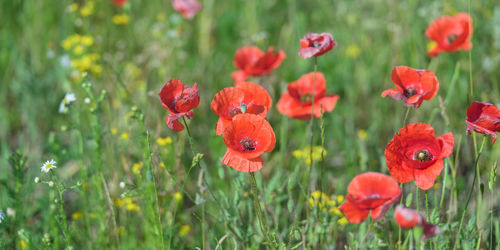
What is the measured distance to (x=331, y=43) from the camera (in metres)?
1.69

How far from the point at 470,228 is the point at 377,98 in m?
1.61

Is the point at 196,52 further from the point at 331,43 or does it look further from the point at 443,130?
the point at 331,43

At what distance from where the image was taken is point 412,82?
5.34ft

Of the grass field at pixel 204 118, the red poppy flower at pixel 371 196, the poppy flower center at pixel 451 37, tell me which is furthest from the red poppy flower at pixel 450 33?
the red poppy flower at pixel 371 196

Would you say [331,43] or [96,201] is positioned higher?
[331,43]

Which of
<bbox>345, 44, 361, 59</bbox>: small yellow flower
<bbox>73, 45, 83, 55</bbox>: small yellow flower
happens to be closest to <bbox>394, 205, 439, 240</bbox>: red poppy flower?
<bbox>345, 44, 361, 59</bbox>: small yellow flower

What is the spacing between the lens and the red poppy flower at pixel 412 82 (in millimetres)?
1553

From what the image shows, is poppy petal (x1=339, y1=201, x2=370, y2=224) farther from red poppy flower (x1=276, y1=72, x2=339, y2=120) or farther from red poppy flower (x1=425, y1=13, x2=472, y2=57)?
red poppy flower (x1=425, y1=13, x2=472, y2=57)

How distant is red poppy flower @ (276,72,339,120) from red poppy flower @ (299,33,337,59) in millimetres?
288

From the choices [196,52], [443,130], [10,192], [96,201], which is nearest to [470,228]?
[443,130]

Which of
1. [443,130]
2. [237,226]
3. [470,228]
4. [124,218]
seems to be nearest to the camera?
[470,228]

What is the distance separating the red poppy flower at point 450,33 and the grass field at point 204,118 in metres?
0.19

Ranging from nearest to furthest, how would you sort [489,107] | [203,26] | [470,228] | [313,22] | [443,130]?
[489,107], [470,228], [443,130], [203,26], [313,22]

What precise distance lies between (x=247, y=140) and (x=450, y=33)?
125 centimetres
